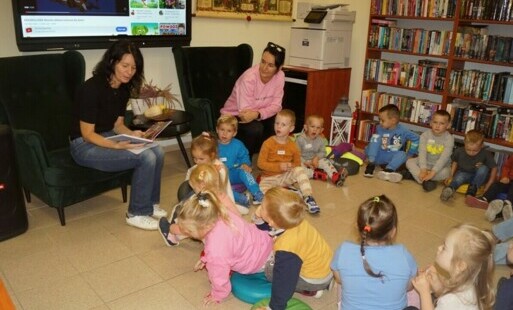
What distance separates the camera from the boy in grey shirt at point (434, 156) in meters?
3.89

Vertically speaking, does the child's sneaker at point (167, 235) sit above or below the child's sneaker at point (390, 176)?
above

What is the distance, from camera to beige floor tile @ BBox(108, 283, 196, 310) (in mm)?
2129

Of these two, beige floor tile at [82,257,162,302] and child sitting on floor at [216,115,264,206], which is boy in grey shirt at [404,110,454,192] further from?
beige floor tile at [82,257,162,302]

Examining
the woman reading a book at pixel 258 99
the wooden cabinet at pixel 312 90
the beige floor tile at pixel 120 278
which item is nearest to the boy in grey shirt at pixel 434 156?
the wooden cabinet at pixel 312 90

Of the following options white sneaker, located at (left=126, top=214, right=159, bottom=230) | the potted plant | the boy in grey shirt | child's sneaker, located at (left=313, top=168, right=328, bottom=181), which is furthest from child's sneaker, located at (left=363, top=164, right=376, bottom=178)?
white sneaker, located at (left=126, top=214, right=159, bottom=230)

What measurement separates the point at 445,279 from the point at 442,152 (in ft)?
8.37

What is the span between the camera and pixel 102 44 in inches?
145

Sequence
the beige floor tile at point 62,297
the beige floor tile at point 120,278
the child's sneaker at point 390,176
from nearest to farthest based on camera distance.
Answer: the beige floor tile at point 62,297 < the beige floor tile at point 120,278 < the child's sneaker at point 390,176

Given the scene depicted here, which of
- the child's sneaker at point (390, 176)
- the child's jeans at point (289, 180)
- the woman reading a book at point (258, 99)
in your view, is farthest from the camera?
the child's sneaker at point (390, 176)

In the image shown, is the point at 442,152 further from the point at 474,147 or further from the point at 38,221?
the point at 38,221

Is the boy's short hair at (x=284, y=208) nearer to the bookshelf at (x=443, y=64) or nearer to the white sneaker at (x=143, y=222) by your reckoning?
the white sneaker at (x=143, y=222)

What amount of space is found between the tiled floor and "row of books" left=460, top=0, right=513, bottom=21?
1.69m

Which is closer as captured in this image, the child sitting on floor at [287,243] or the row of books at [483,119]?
the child sitting on floor at [287,243]

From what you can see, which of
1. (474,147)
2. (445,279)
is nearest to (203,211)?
(445,279)
